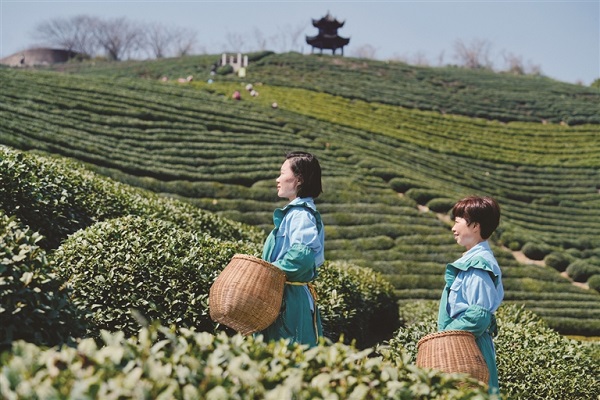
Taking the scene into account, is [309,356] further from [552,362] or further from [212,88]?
[212,88]

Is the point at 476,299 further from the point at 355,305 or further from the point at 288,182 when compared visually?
the point at 355,305

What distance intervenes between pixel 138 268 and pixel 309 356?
3.12m

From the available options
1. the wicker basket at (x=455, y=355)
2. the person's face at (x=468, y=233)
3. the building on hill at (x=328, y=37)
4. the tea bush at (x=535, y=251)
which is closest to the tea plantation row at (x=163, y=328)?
the wicker basket at (x=455, y=355)

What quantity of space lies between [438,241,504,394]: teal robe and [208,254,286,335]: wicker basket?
3.80 ft

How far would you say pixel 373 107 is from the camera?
129 ft

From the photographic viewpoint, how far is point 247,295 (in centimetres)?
362

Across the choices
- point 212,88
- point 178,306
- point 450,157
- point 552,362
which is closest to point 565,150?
point 450,157

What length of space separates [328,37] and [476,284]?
6307 centimetres

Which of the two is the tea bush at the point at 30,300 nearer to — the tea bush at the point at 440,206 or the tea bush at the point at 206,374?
the tea bush at the point at 206,374

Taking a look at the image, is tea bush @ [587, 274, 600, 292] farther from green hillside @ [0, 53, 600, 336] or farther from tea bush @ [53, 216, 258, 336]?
tea bush @ [53, 216, 258, 336]

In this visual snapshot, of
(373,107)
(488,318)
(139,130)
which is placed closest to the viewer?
(488,318)

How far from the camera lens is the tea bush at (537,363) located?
6.70m

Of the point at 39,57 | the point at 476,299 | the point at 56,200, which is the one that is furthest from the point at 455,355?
the point at 39,57

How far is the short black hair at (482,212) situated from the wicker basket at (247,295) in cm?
137
